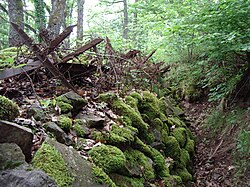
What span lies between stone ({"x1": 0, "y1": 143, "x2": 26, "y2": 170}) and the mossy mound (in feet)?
3.40

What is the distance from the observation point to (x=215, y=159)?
5316 mm

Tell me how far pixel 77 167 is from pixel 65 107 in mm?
1185

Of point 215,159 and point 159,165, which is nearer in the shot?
point 159,165

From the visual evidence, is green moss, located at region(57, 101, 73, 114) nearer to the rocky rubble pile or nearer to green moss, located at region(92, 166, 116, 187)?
the rocky rubble pile

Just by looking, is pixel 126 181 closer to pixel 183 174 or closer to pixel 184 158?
pixel 183 174

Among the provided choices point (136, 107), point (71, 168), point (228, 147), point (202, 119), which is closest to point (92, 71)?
point (136, 107)

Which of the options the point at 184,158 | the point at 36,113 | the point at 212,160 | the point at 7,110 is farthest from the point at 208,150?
the point at 7,110

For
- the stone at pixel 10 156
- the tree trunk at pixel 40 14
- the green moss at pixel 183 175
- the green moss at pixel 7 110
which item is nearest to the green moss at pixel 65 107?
the green moss at pixel 7 110

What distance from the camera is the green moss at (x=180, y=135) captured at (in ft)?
18.0

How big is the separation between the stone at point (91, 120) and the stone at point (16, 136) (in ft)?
4.21

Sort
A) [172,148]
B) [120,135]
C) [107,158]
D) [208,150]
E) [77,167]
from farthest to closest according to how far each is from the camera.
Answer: [208,150], [172,148], [120,135], [107,158], [77,167]

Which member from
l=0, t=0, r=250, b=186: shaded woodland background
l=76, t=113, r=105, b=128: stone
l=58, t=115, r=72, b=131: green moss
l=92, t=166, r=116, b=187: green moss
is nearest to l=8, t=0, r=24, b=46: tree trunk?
l=0, t=0, r=250, b=186: shaded woodland background

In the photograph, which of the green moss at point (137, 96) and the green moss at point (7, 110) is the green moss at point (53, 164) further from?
the green moss at point (137, 96)

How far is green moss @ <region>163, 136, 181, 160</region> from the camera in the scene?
478 centimetres
